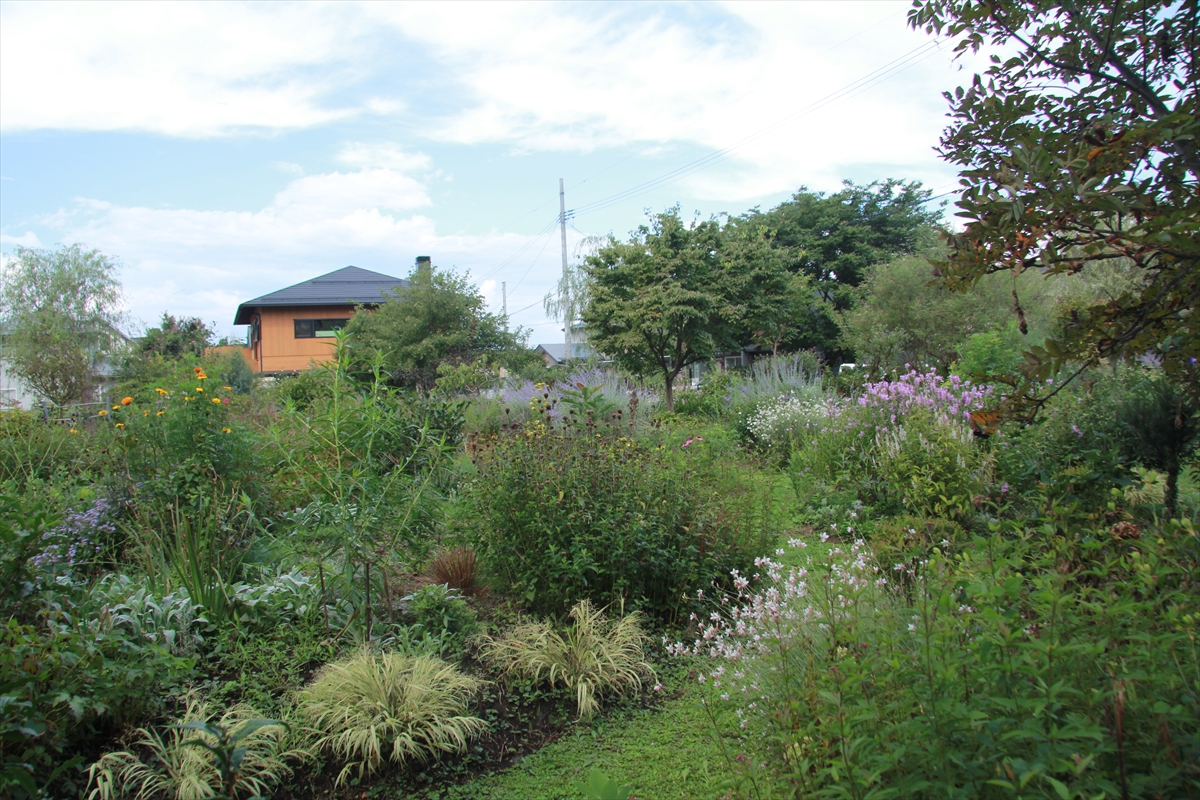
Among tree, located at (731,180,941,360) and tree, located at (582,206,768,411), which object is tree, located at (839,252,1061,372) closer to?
tree, located at (582,206,768,411)

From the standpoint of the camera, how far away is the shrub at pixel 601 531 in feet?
13.0

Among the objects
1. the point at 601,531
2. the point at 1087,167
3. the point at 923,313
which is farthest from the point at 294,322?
the point at 1087,167

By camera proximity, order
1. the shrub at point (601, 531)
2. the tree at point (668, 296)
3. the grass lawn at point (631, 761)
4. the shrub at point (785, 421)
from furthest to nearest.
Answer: the tree at point (668, 296), the shrub at point (785, 421), the shrub at point (601, 531), the grass lawn at point (631, 761)

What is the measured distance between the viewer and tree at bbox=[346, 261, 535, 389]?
2136cm

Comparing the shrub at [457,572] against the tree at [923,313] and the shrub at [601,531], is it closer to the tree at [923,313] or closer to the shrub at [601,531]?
the shrub at [601,531]

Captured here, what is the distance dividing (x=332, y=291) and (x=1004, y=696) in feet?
121

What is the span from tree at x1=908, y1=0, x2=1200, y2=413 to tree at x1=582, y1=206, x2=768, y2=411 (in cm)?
1186

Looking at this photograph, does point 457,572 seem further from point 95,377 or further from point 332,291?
point 332,291

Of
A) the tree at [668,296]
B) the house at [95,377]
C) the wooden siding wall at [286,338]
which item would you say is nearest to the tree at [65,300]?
the house at [95,377]

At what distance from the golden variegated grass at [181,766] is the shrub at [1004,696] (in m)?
1.85

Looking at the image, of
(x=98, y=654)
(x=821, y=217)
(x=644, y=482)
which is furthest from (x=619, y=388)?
(x=821, y=217)

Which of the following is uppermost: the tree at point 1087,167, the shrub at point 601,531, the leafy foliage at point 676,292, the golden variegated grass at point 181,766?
the leafy foliage at point 676,292

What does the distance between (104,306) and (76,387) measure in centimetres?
540

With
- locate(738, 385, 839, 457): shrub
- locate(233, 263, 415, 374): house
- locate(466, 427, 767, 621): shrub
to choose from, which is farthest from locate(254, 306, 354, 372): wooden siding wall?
locate(466, 427, 767, 621): shrub
